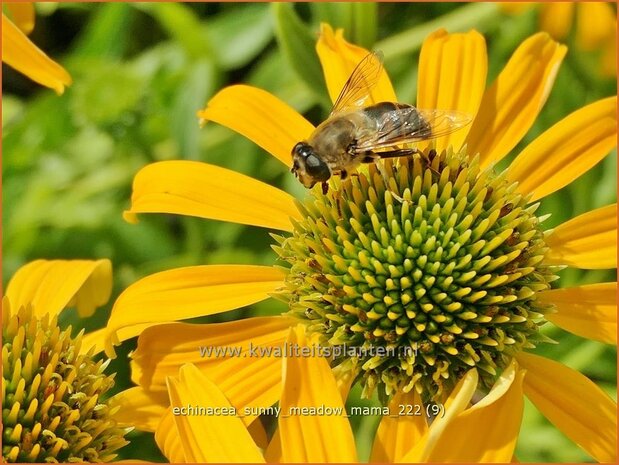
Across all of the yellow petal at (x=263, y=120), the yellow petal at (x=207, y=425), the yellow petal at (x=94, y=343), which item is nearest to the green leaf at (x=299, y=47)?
the yellow petal at (x=263, y=120)

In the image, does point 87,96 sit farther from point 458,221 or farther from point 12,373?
point 458,221

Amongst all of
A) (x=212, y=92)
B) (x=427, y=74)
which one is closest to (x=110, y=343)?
(x=427, y=74)

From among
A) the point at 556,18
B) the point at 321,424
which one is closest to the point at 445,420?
the point at 321,424

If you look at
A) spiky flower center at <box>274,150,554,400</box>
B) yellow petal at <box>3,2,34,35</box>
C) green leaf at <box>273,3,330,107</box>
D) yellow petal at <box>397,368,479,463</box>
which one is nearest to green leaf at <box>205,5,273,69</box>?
green leaf at <box>273,3,330,107</box>

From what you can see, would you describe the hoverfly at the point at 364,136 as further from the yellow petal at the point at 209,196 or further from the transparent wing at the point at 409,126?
the yellow petal at the point at 209,196

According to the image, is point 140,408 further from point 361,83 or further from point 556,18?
point 556,18
